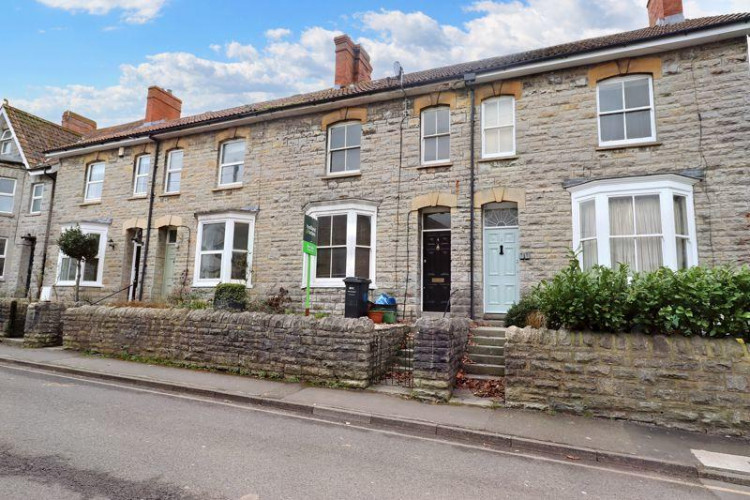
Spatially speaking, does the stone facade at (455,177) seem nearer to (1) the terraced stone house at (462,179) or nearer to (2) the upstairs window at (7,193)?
(1) the terraced stone house at (462,179)

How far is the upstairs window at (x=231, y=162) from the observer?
14.8m

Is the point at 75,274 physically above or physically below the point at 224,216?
below

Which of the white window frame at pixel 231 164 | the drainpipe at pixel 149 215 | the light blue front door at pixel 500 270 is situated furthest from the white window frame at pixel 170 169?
the light blue front door at pixel 500 270

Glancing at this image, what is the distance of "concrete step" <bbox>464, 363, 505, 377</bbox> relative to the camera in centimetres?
800

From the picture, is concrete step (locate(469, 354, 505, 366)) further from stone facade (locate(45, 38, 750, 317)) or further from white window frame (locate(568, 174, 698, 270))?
white window frame (locate(568, 174, 698, 270))

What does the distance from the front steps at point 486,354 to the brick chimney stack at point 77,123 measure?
25.5 m

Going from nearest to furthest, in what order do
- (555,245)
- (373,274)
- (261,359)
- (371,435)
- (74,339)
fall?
(371,435)
(261,359)
(555,245)
(74,339)
(373,274)

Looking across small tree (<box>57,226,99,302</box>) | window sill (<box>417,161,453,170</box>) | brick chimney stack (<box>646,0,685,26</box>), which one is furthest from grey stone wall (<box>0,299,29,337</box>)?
brick chimney stack (<box>646,0,685,26</box>)

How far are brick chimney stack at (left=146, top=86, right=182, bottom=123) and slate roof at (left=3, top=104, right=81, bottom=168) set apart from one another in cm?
522

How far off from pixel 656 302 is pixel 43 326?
14266mm

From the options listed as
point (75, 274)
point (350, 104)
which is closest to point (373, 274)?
point (350, 104)

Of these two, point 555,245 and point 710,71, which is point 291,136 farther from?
point 710,71

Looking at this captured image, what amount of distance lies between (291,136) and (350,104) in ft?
7.59

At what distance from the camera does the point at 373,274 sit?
1205 cm
